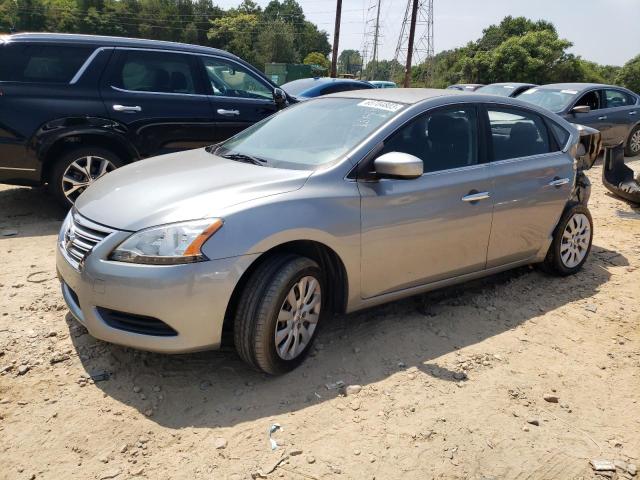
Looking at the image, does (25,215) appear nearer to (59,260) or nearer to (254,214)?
(59,260)

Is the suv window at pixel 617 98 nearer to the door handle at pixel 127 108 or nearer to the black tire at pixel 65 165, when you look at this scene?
the door handle at pixel 127 108

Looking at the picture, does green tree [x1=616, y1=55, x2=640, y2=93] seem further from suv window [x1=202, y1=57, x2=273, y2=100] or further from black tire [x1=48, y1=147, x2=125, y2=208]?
black tire [x1=48, y1=147, x2=125, y2=208]

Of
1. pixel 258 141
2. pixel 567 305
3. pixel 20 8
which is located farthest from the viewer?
pixel 20 8

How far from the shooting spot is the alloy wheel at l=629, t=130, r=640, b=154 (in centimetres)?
1183

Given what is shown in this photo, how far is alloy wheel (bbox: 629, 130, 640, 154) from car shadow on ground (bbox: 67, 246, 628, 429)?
9023 millimetres

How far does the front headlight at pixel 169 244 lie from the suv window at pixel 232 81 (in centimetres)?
420

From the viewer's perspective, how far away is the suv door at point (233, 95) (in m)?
6.53

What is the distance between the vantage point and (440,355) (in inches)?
139

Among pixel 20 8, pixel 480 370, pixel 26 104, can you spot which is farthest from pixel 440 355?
pixel 20 8

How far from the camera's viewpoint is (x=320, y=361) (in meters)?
3.36

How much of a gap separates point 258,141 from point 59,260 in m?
1.58

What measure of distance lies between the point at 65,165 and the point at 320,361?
374 centimetres

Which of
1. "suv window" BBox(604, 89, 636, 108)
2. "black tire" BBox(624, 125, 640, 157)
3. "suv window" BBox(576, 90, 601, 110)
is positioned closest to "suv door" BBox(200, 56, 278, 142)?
"suv window" BBox(576, 90, 601, 110)

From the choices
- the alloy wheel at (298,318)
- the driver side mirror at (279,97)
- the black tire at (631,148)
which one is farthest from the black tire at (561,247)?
the black tire at (631,148)
